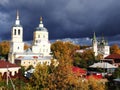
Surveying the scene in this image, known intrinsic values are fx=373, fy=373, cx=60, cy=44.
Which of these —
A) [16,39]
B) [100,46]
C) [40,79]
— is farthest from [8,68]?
[100,46]

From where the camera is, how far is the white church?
84.3 meters

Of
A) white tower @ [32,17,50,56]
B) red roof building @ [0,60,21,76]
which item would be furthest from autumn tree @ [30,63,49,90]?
white tower @ [32,17,50,56]

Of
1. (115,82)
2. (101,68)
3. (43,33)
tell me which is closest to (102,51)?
(43,33)

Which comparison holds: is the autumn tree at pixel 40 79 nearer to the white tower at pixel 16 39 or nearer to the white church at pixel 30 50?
the white church at pixel 30 50

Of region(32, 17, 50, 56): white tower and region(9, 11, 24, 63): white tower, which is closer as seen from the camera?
region(9, 11, 24, 63): white tower

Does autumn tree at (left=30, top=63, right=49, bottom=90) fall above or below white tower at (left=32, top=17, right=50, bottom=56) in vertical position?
below

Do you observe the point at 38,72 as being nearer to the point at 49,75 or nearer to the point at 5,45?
the point at 49,75

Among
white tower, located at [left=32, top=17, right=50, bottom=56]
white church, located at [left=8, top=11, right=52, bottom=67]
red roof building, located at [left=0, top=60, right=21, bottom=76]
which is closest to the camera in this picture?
red roof building, located at [left=0, top=60, right=21, bottom=76]

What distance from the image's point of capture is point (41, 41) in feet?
312

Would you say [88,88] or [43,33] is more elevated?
[43,33]

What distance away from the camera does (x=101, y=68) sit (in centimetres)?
6519

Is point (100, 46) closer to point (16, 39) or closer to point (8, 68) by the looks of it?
point (16, 39)

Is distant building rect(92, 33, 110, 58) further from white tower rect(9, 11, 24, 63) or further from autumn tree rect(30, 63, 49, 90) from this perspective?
autumn tree rect(30, 63, 49, 90)

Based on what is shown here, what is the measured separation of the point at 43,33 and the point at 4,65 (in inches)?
1244
